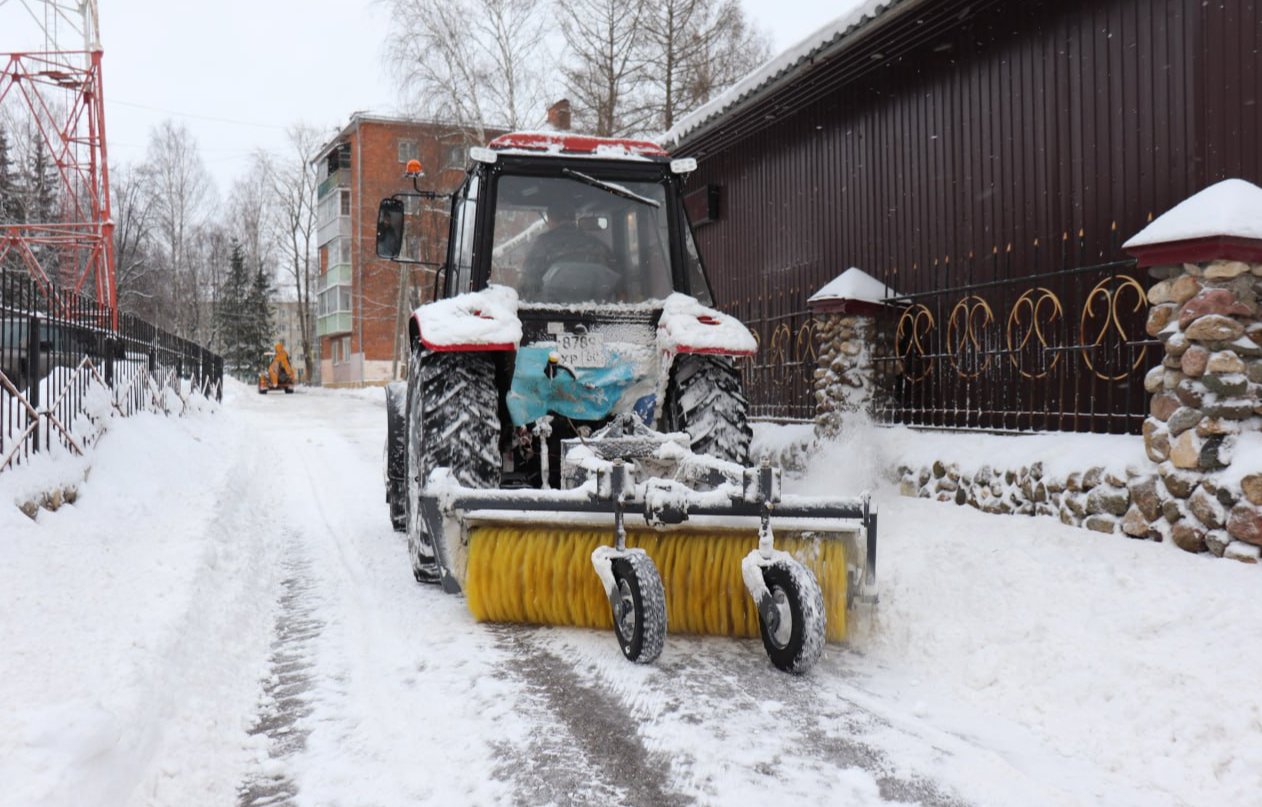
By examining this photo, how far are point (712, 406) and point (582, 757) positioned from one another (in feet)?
7.57

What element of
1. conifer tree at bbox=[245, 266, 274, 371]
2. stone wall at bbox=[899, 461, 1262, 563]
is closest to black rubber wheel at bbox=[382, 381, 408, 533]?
stone wall at bbox=[899, 461, 1262, 563]

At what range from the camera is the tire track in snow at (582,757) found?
2602 millimetres

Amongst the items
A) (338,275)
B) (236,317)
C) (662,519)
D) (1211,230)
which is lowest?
(662,519)

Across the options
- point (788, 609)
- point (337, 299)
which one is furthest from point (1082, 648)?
point (337, 299)

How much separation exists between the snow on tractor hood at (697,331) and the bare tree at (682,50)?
15999mm

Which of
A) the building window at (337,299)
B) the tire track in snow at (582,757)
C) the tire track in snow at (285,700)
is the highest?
the building window at (337,299)

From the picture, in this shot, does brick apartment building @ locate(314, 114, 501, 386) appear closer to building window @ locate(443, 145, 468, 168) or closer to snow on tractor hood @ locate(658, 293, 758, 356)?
building window @ locate(443, 145, 468, 168)

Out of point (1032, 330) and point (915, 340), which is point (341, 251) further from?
point (1032, 330)

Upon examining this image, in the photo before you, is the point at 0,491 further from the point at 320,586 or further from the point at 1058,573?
the point at 1058,573

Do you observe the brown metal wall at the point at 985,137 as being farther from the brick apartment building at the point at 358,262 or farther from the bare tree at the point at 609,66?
the brick apartment building at the point at 358,262

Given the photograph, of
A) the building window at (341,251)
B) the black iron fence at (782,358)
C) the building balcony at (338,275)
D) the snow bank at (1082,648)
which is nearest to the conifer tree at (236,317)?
the building balcony at (338,275)

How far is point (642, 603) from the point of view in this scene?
3.60m

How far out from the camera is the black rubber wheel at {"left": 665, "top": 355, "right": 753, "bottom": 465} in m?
4.75

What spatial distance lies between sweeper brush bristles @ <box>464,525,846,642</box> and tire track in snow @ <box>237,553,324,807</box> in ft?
2.69
